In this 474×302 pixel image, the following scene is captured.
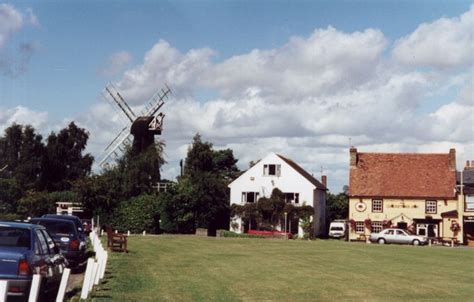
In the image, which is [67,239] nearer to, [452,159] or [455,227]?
[455,227]

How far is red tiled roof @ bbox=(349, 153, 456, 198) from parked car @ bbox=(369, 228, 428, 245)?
30.4ft

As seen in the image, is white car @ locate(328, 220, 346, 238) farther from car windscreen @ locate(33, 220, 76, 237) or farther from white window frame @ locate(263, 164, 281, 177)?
car windscreen @ locate(33, 220, 76, 237)

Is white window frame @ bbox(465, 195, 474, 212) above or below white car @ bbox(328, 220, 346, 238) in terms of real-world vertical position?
above

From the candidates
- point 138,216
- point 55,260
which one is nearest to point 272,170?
point 138,216

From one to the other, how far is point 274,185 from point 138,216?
14521mm

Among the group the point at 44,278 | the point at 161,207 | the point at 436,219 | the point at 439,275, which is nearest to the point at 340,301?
the point at 44,278

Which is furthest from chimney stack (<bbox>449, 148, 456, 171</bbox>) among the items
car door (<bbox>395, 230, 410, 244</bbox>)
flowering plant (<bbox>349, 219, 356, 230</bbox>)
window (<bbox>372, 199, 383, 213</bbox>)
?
car door (<bbox>395, 230, 410, 244</bbox>)

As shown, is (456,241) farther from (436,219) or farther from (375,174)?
(375,174)

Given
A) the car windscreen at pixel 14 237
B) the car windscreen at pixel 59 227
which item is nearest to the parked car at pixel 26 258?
the car windscreen at pixel 14 237

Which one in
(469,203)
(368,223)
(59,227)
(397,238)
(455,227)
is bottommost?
(59,227)

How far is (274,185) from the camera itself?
7719 centimetres

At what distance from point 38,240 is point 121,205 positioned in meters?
56.9

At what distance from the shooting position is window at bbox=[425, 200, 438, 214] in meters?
75.8

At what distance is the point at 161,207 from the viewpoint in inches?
2810
